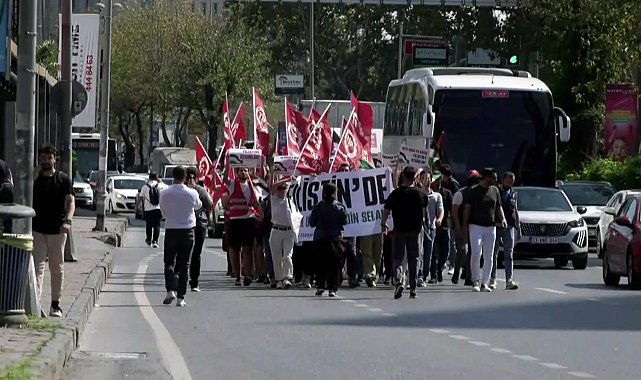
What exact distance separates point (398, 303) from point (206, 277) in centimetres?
634

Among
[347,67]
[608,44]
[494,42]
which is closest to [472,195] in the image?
[608,44]

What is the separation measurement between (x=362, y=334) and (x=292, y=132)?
11.6 meters

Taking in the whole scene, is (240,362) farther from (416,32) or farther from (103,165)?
(416,32)

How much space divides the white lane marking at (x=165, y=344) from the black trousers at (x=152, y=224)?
15.0 m

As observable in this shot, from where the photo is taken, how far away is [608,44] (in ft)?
155

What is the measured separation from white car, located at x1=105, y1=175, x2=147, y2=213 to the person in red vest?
35.2 meters

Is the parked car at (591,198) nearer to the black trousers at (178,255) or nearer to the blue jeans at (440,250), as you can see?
the blue jeans at (440,250)

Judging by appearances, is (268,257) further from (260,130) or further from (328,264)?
(260,130)

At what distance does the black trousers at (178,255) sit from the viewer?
2059 centimetres

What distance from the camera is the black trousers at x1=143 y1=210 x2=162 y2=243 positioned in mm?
38347

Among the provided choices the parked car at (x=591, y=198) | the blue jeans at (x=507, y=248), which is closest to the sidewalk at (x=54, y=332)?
the blue jeans at (x=507, y=248)

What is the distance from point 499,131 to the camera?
3284 centimetres

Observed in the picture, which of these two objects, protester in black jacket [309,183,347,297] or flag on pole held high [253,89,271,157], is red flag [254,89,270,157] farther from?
protester in black jacket [309,183,347,297]

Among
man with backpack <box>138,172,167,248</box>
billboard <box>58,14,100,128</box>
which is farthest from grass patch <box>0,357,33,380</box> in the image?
billboard <box>58,14,100,128</box>
